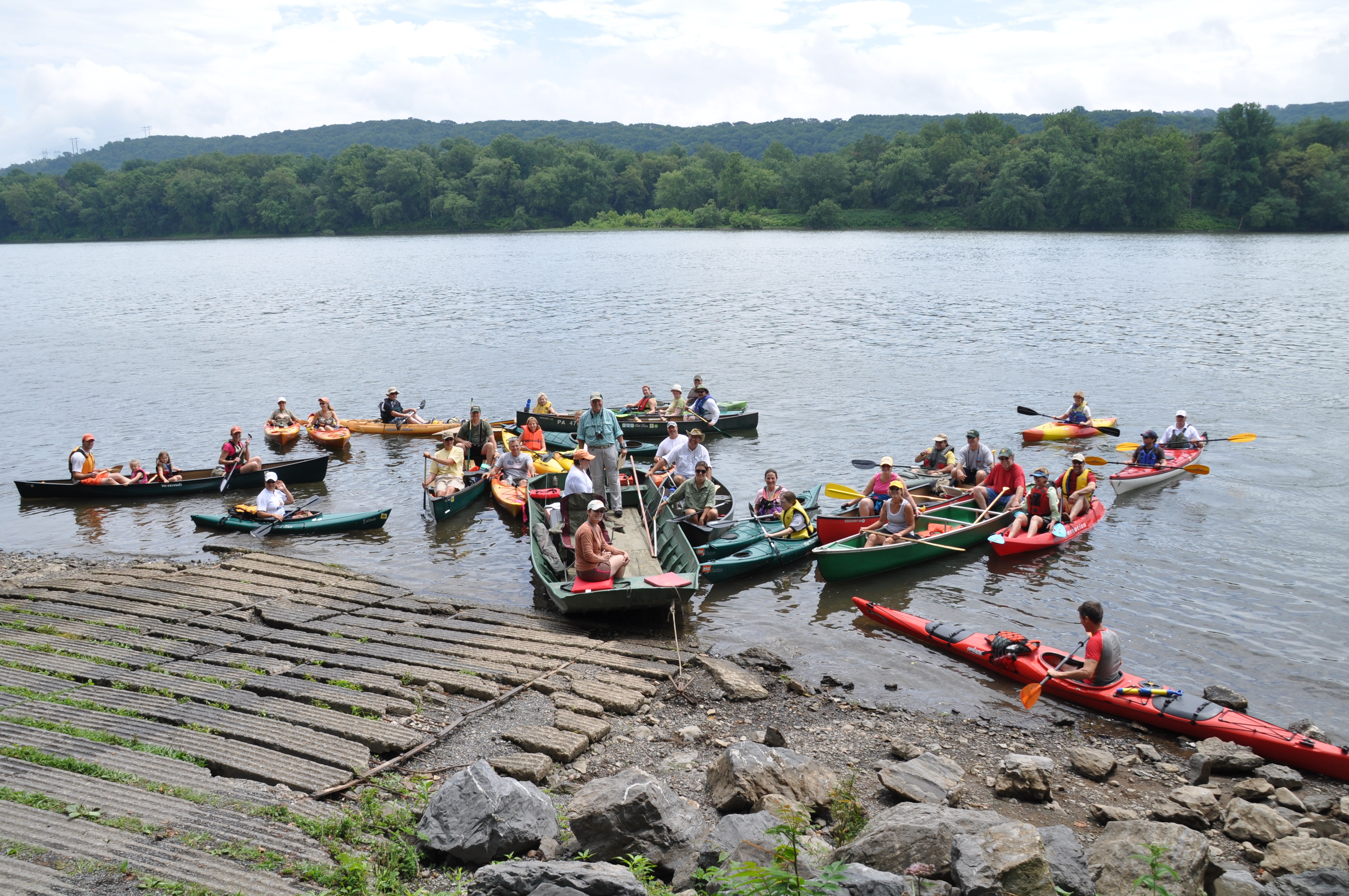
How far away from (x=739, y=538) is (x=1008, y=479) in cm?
532

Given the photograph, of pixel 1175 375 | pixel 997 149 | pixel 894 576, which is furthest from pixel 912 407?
pixel 997 149

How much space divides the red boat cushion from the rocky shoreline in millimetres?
830

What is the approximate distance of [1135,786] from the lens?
9398 mm

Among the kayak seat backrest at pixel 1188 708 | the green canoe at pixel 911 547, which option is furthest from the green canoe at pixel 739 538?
the kayak seat backrest at pixel 1188 708

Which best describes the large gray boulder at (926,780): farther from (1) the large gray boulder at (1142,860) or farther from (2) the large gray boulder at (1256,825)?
(2) the large gray boulder at (1256,825)

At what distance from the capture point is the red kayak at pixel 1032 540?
16.1 metres

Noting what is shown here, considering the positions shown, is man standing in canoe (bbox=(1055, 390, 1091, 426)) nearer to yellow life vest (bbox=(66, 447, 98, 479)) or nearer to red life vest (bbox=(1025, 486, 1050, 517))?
red life vest (bbox=(1025, 486, 1050, 517))

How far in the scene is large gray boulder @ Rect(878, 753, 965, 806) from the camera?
8.73 m

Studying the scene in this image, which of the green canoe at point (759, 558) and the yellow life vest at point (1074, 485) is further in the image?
the yellow life vest at point (1074, 485)

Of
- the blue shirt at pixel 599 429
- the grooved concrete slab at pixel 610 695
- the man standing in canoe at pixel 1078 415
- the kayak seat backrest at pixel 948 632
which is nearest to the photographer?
the grooved concrete slab at pixel 610 695

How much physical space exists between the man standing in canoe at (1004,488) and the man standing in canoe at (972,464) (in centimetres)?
63

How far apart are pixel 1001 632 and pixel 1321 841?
4756mm

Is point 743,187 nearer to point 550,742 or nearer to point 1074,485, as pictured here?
point 1074,485

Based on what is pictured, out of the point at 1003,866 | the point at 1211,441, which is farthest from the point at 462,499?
the point at 1211,441
